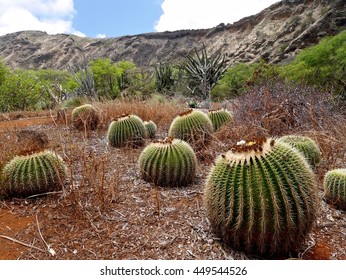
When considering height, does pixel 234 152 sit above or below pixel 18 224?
above

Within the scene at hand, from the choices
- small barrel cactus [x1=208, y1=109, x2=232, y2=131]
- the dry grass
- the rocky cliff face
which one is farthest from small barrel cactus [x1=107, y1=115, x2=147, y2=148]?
the rocky cliff face

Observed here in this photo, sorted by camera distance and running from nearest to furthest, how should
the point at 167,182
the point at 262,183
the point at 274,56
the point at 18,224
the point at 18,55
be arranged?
the point at 262,183 → the point at 18,224 → the point at 167,182 → the point at 274,56 → the point at 18,55

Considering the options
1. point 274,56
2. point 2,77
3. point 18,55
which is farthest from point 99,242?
point 18,55

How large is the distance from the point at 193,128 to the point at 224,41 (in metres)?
43.4

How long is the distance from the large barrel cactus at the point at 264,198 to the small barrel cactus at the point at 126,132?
3278 mm

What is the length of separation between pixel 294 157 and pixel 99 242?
1.74m

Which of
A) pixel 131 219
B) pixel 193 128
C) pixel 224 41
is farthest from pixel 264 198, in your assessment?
pixel 224 41

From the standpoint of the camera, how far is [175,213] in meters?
3.24

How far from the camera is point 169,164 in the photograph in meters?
3.84

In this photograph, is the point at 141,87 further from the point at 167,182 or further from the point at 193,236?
the point at 193,236

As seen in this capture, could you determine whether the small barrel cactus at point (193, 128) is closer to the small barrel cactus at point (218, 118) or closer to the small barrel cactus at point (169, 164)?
the small barrel cactus at point (218, 118)

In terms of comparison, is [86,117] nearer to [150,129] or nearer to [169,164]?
[150,129]

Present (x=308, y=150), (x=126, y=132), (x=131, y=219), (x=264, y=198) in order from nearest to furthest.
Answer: (x=264, y=198) → (x=131, y=219) → (x=308, y=150) → (x=126, y=132)

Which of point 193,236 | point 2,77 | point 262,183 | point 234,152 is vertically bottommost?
point 193,236
